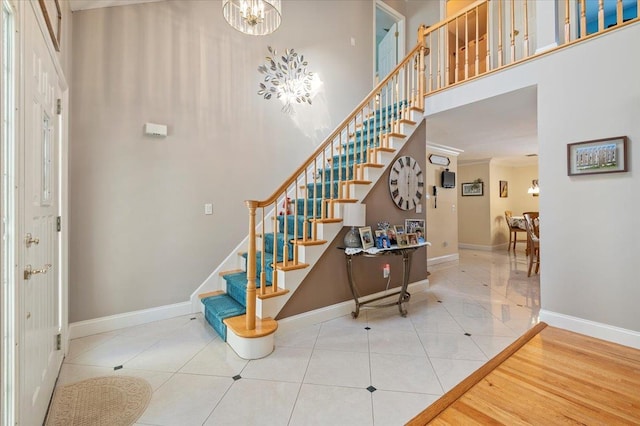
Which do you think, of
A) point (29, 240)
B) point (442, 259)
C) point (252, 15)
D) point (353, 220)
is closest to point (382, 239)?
point (353, 220)

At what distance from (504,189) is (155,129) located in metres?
8.65

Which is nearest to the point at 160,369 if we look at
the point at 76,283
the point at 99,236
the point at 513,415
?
the point at 76,283

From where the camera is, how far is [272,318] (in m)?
2.54

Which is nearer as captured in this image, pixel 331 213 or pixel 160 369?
pixel 160 369

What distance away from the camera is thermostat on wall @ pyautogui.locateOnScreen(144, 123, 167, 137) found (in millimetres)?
2825

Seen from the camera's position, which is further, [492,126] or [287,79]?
[492,126]

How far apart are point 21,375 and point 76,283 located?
1.63 meters

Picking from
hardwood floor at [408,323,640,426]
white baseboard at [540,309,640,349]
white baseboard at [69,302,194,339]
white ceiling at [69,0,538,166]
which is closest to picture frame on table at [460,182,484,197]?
white ceiling at [69,0,538,166]

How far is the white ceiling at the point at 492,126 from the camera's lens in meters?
3.32

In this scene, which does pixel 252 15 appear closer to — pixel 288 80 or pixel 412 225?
pixel 288 80

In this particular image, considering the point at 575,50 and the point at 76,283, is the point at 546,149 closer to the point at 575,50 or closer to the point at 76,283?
the point at 575,50

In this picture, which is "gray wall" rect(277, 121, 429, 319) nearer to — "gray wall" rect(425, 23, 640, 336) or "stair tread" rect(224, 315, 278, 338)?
"stair tread" rect(224, 315, 278, 338)

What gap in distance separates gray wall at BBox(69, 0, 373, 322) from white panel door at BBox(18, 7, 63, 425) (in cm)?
60

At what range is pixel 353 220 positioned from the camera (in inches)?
113
